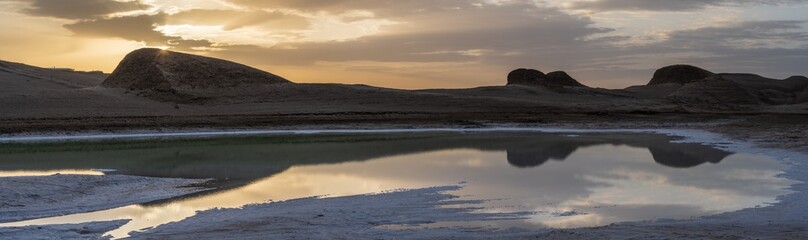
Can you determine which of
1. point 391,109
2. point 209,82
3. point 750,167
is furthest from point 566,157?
point 209,82

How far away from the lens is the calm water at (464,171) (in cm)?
1479

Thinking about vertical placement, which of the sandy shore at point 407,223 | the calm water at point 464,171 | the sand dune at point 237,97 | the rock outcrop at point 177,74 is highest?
the rock outcrop at point 177,74

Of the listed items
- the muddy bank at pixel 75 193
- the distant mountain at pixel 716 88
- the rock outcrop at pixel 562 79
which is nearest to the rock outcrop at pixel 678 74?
the distant mountain at pixel 716 88

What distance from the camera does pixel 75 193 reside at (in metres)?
17.0

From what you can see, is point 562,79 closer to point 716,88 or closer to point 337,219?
point 716,88

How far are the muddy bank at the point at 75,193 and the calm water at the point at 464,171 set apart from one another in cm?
69

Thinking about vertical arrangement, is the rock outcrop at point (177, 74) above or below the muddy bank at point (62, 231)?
above

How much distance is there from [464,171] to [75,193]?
10.1 meters

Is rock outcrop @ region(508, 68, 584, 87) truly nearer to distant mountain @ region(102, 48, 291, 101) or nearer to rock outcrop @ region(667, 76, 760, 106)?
rock outcrop @ region(667, 76, 760, 106)

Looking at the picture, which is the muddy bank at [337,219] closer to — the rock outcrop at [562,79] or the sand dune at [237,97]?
the sand dune at [237,97]

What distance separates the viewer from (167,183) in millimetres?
19688

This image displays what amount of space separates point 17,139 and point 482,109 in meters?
46.0

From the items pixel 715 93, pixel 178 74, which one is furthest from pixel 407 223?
pixel 715 93

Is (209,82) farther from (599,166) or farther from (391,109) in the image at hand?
(599,166)
